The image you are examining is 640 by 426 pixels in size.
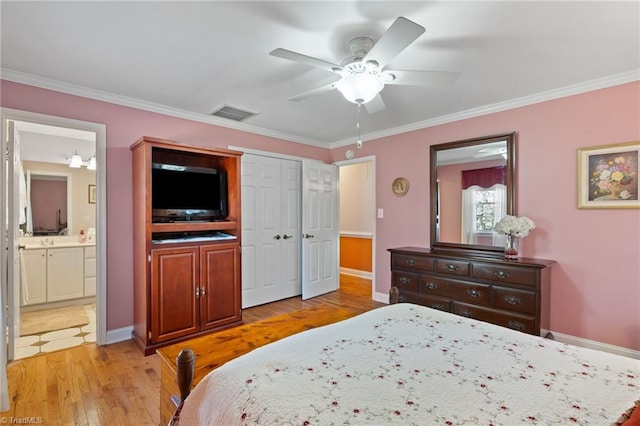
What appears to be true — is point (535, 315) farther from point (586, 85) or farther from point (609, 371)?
point (586, 85)

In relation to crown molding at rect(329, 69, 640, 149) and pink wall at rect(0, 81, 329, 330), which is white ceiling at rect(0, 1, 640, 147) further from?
pink wall at rect(0, 81, 329, 330)

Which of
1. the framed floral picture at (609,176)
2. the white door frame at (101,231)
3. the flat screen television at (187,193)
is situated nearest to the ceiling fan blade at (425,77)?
the framed floral picture at (609,176)

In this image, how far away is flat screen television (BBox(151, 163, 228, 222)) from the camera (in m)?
2.99

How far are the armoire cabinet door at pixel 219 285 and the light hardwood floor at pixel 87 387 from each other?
602mm

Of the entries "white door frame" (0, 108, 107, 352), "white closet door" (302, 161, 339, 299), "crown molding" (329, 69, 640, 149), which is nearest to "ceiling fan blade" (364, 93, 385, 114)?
"crown molding" (329, 69, 640, 149)

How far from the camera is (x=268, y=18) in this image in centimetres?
179

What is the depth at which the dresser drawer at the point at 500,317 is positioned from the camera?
2629 mm

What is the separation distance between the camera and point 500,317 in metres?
2.78

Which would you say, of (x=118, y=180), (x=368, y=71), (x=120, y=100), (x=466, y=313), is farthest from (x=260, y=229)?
(x=368, y=71)

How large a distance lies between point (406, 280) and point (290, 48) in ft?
8.47

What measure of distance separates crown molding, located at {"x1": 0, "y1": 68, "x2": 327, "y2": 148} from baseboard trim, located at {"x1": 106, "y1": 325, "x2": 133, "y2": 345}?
2189mm

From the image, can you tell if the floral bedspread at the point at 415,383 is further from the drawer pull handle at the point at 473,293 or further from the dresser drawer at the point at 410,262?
the dresser drawer at the point at 410,262

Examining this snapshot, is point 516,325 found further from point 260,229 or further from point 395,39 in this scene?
point 260,229

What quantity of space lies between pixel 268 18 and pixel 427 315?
1.95 meters
